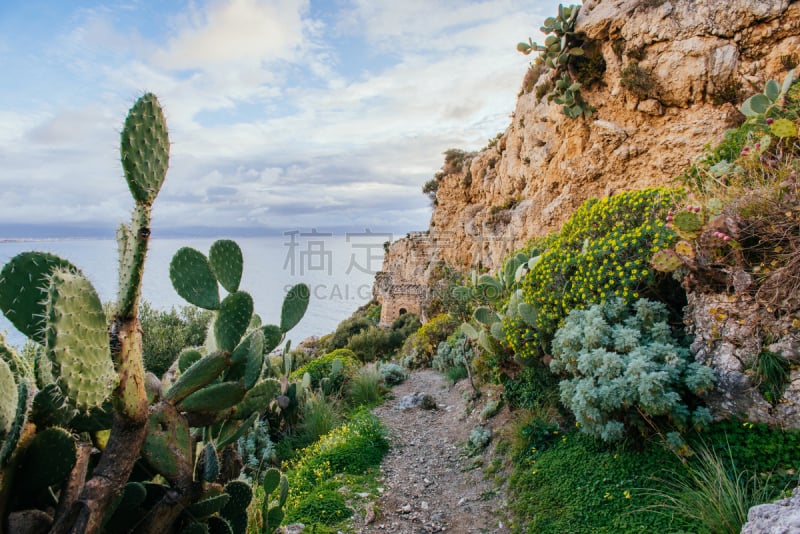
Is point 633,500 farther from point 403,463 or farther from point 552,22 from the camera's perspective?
point 552,22

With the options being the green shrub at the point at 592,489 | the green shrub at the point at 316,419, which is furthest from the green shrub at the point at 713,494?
the green shrub at the point at 316,419

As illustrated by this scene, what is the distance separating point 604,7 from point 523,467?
12012mm

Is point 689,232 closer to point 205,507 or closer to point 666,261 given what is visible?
point 666,261

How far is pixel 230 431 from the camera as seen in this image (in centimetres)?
274

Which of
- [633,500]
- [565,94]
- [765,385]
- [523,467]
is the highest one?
[565,94]

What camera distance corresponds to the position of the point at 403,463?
530 centimetres

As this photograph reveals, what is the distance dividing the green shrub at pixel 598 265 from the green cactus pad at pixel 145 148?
12.3ft

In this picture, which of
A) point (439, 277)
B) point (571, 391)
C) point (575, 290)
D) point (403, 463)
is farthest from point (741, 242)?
point (439, 277)

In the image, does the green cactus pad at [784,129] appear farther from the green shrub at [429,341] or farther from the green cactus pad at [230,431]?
the green shrub at [429,341]

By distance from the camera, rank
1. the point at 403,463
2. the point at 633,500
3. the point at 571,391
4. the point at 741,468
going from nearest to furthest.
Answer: the point at 741,468 < the point at 633,500 < the point at 571,391 < the point at 403,463

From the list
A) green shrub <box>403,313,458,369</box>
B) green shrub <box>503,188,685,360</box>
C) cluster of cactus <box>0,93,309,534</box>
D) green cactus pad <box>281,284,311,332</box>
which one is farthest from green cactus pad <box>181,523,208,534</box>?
green shrub <box>403,313,458,369</box>

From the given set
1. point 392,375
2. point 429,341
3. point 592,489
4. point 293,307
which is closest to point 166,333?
point 429,341

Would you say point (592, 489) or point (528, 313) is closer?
point (592, 489)

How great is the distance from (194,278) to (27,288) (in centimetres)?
114
